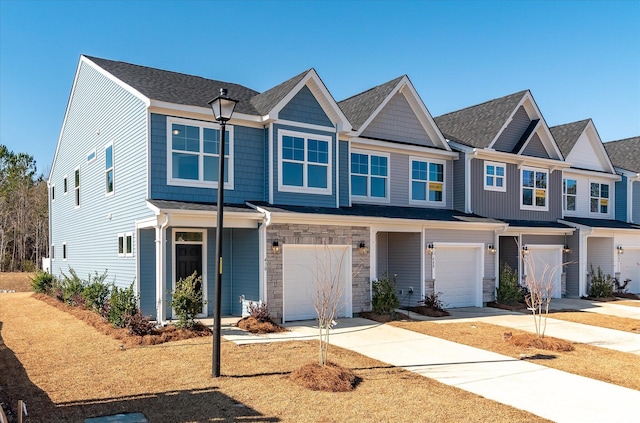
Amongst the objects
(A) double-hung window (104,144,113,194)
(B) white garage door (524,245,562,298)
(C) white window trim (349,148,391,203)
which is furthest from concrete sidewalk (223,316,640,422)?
(B) white garage door (524,245,562,298)

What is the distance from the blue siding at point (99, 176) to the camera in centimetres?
1361

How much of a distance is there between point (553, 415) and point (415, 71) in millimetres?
15239

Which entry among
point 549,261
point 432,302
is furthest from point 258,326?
point 549,261

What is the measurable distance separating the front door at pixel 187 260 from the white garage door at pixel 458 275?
7813 mm

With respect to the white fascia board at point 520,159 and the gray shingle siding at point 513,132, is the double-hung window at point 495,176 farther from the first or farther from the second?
the gray shingle siding at point 513,132

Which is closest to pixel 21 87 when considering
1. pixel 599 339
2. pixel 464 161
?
pixel 464 161

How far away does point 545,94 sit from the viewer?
21.3 m

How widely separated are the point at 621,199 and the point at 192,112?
2247 centimetres

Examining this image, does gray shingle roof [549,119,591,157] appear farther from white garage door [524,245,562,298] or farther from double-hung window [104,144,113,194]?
double-hung window [104,144,113,194]

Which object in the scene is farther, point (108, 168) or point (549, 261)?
point (549, 261)

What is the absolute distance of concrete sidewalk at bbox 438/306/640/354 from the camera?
1187 centimetres

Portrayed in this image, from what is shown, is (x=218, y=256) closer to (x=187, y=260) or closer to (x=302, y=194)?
(x=187, y=260)

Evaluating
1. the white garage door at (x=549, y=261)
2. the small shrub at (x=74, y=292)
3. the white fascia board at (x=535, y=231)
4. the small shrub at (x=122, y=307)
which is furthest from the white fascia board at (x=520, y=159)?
the small shrub at (x=74, y=292)

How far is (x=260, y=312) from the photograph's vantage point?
1270 centimetres
